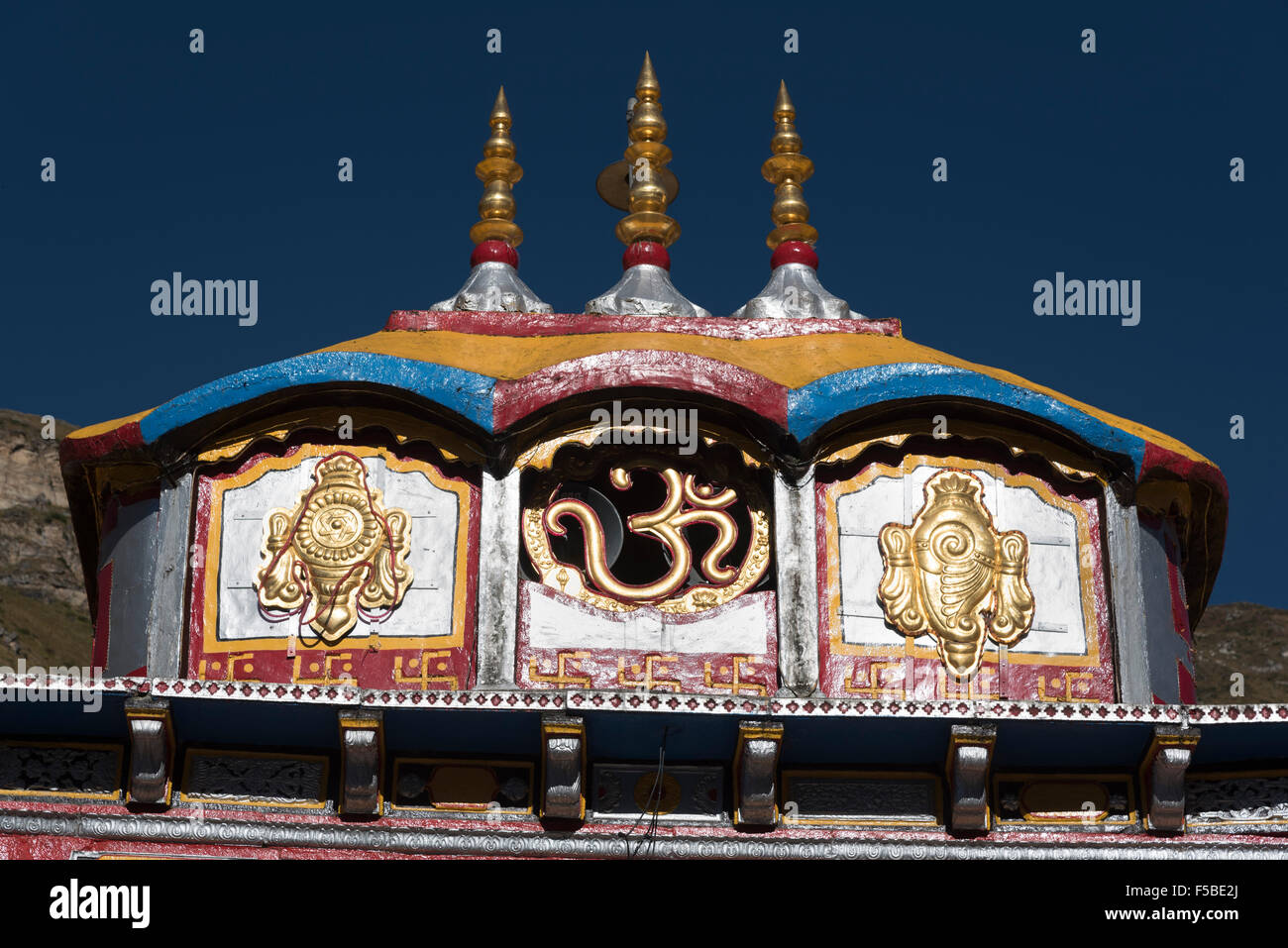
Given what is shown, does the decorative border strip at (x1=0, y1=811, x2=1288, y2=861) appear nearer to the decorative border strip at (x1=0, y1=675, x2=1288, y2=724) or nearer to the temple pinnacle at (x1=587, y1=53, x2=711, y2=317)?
the decorative border strip at (x1=0, y1=675, x2=1288, y2=724)

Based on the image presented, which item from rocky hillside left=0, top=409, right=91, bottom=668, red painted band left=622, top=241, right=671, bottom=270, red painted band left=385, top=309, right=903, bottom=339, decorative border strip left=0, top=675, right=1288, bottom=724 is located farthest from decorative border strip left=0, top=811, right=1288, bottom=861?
rocky hillside left=0, top=409, right=91, bottom=668

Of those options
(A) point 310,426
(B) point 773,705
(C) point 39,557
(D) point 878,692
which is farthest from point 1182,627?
(C) point 39,557

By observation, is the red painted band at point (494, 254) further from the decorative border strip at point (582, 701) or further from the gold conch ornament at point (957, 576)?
the decorative border strip at point (582, 701)

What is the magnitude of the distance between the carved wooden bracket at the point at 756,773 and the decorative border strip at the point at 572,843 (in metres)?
0.16

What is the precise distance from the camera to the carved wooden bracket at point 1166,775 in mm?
12008

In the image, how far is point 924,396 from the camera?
13336 millimetres

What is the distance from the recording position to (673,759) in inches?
479

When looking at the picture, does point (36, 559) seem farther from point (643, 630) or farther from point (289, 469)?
point (643, 630)

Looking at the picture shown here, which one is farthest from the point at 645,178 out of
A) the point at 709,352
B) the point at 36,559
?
the point at 36,559

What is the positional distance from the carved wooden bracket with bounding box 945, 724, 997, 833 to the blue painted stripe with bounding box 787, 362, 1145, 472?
232 centimetres

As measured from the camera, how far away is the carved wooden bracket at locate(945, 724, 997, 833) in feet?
39.0

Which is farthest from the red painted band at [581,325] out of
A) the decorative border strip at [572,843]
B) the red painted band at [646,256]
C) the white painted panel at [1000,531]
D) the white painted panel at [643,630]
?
the decorative border strip at [572,843]

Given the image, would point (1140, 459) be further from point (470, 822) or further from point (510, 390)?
point (470, 822)

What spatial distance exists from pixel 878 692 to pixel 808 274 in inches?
203
